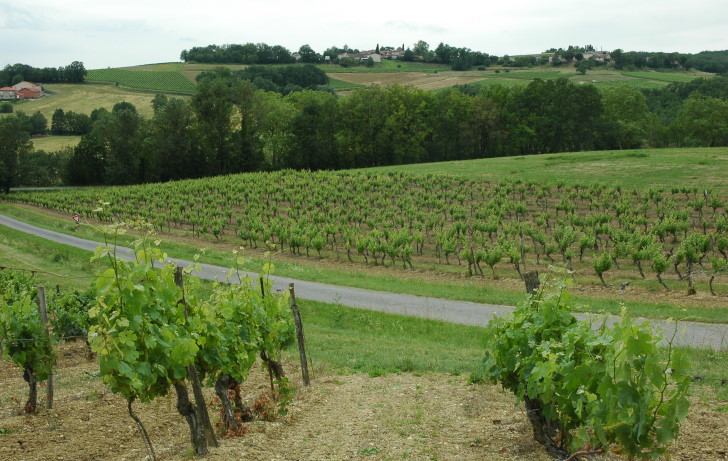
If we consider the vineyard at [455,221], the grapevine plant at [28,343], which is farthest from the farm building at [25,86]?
the grapevine plant at [28,343]

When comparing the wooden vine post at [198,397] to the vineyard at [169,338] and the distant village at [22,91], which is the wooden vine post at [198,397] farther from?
the distant village at [22,91]

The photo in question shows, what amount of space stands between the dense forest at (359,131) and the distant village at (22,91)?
156 feet

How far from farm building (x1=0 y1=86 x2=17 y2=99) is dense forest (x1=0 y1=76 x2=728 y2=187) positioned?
5149 cm

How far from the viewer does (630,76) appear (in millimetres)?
125625

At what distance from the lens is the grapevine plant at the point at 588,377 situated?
190 inches

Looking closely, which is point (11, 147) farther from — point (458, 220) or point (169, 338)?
point (169, 338)

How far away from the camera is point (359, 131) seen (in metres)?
77.1

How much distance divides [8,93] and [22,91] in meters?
3.86

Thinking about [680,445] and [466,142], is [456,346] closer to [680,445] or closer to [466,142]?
[680,445]

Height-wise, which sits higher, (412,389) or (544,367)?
(544,367)

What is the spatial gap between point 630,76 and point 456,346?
12678 cm

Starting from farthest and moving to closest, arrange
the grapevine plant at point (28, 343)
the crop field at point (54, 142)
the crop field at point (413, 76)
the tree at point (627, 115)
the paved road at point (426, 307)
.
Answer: the crop field at point (413, 76) → the crop field at point (54, 142) → the tree at point (627, 115) → the paved road at point (426, 307) → the grapevine plant at point (28, 343)

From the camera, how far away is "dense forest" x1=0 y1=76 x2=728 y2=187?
72250mm

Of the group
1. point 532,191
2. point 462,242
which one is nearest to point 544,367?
point 462,242
